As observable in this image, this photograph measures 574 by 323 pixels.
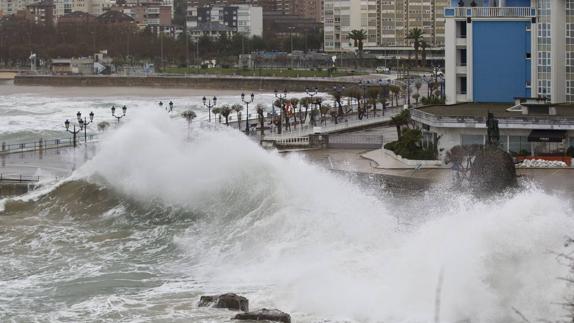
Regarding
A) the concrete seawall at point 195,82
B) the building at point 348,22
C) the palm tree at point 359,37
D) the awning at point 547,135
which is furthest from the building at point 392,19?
the awning at point 547,135

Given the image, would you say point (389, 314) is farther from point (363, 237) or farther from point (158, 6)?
point (158, 6)

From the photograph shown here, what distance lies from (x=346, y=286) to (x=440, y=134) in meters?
14.3

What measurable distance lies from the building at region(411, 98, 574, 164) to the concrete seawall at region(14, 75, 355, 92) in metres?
58.7

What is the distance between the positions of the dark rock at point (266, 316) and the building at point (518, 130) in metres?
15.0

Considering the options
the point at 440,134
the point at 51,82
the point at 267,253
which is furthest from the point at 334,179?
the point at 51,82

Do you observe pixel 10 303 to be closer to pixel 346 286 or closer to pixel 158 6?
pixel 346 286

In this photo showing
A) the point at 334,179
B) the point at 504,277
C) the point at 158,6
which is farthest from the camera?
the point at 158,6

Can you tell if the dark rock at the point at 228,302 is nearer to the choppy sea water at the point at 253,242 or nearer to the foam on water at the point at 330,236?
the choppy sea water at the point at 253,242

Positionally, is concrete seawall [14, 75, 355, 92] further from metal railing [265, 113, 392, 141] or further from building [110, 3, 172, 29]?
building [110, 3, 172, 29]

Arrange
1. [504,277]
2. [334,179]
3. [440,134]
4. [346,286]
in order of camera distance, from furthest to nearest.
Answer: [440,134], [334,179], [346,286], [504,277]

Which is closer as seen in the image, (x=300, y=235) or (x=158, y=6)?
(x=300, y=235)

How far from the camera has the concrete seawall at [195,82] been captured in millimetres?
100312

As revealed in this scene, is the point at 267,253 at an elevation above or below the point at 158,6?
below

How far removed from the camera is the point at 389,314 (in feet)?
56.1
